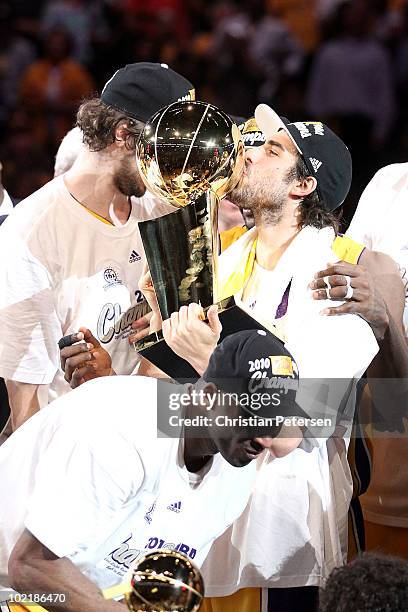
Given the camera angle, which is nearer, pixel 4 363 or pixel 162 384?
pixel 162 384

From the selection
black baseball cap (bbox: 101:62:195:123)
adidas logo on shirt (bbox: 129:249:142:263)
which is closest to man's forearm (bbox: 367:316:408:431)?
adidas logo on shirt (bbox: 129:249:142:263)

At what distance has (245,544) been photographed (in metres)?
3.02

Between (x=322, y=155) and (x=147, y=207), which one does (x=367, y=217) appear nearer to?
(x=322, y=155)

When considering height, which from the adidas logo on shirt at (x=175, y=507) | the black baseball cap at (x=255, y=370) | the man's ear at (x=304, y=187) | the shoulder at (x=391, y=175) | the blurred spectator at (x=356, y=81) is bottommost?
the adidas logo on shirt at (x=175, y=507)

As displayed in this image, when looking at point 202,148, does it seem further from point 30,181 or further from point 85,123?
point 30,181

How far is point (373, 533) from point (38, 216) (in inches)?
57.6

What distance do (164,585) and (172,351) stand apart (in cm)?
88

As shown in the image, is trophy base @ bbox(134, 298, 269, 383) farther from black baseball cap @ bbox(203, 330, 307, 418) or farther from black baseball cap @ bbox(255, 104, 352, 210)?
black baseball cap @ bbox(255, 104, 352, 210)

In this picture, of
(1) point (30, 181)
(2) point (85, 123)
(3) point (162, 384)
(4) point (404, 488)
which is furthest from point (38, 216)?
(1) point (30, 181)

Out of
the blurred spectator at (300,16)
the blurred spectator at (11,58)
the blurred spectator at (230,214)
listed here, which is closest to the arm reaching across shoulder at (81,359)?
the blurred spectator at (230,214)

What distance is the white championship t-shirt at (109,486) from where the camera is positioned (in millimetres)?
2471

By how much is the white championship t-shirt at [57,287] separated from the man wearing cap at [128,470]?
0.81 meters

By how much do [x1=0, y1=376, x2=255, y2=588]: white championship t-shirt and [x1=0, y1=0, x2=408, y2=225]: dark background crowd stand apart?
3.91 meters

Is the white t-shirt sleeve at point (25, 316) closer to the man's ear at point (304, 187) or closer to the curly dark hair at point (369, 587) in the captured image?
the man's ear at point (304, 187)
